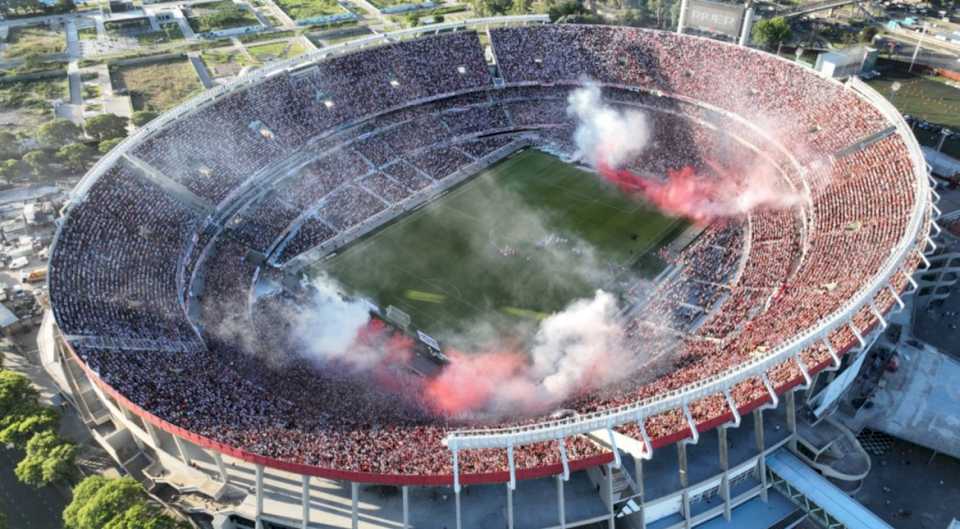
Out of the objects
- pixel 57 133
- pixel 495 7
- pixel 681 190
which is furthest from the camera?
pixel 495 7

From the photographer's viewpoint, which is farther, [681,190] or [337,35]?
[337,35]

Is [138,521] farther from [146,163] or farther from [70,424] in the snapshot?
[146,163]

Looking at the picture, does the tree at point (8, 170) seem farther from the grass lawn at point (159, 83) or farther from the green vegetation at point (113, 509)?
the green vegetation at point (113, 509)

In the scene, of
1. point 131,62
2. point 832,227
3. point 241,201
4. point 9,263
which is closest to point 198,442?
point 241,201

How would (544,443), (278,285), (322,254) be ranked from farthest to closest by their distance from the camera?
(322,254), (278,285), (544,443)

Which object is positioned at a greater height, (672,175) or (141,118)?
(141,118)

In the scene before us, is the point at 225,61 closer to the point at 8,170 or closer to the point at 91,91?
the point at 91,91

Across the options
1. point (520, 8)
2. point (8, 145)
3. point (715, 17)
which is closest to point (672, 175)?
point (715, 17)
